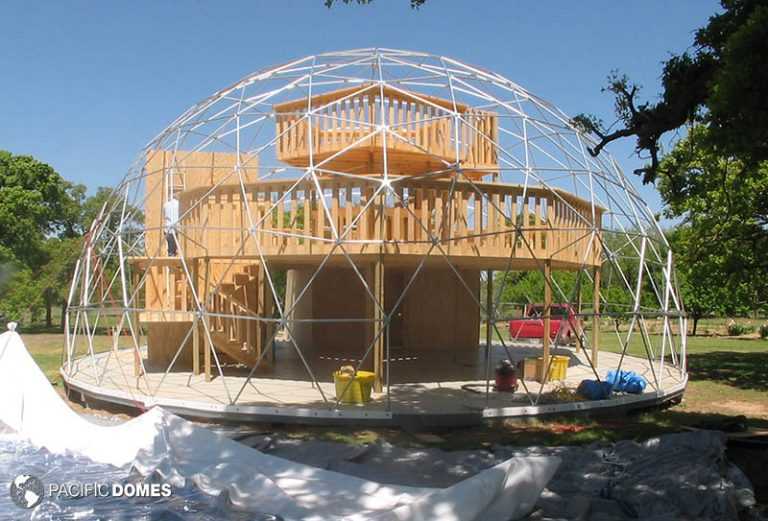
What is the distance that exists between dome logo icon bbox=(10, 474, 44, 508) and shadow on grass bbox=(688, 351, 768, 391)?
1460cm

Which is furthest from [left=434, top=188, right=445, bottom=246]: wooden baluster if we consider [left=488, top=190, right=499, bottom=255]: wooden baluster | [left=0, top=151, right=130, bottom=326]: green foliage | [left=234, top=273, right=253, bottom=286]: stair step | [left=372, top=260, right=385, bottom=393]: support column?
[left=0, top=151, right=130, bottom=326]: green foliage

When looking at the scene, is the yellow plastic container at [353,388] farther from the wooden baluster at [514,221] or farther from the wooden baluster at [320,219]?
the wooden baluster at [514,221]

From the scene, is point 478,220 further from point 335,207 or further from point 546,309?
point 335,207

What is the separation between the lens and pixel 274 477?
6648 millimetres

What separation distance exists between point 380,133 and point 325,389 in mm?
5766

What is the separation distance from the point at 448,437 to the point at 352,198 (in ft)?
14.5

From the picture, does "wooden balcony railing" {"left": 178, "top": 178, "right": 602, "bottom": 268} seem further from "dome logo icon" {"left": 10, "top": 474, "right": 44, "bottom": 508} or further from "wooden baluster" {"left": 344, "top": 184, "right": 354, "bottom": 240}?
"dome logo icon" {"left": 10, "top": 474, "right": 44, "bottom": 508}

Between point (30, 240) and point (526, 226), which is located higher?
point (30, 240)

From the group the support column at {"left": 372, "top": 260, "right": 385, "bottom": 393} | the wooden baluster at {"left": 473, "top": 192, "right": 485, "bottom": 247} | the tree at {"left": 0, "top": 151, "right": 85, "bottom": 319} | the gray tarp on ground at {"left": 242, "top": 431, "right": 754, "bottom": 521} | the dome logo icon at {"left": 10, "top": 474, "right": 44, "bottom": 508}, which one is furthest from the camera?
the tree at {"left": 0, "top": 151, "right": 85, "bottom": 319}

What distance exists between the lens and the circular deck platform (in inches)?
404

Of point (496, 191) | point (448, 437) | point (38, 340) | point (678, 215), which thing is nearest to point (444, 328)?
point (496, 191)

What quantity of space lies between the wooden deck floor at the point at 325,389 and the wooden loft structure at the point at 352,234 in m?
0.57

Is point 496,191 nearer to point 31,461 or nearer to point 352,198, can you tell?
point 352,198

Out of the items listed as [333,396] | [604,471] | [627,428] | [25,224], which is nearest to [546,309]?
[627,428]
